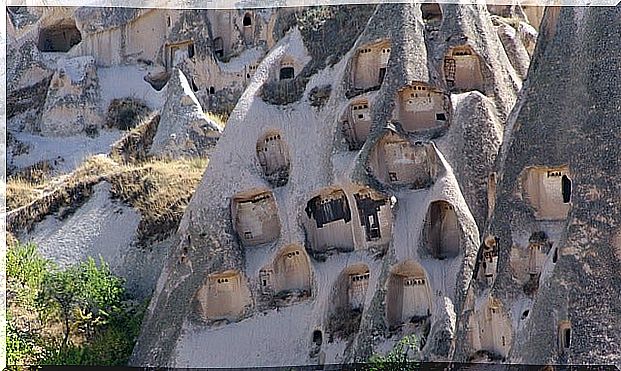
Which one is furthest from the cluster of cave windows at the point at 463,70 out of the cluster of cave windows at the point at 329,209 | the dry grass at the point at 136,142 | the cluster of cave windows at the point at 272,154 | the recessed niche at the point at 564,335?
the dry grass at the point at 136,142

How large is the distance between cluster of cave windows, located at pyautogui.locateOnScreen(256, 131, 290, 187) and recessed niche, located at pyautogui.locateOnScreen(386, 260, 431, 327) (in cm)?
468

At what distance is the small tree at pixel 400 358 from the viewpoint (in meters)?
21.4

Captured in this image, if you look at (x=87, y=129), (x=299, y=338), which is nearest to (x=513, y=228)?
(x=299, y=338)

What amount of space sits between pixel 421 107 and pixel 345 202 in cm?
234

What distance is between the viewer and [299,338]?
24.8 meters

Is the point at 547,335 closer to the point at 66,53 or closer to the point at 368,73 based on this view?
the point at 368,73

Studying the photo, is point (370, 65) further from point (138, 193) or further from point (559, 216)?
point (138, 193)

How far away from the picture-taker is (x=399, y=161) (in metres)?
24.9

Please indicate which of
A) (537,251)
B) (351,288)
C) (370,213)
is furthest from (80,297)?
(537,251)

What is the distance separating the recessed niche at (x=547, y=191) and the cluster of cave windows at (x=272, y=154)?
7.21 metres

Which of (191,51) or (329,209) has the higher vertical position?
(191,51)

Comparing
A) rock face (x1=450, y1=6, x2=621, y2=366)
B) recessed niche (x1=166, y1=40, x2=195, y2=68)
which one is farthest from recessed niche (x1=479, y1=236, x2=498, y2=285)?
recessed niche (x1=166, y1=40, x2=195, y2=68)

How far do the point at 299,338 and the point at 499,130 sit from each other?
5.38m

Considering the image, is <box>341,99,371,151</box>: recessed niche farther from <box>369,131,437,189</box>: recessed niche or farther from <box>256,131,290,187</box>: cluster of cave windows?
<box>256,131,290,187</box>: cluster of cave windows
